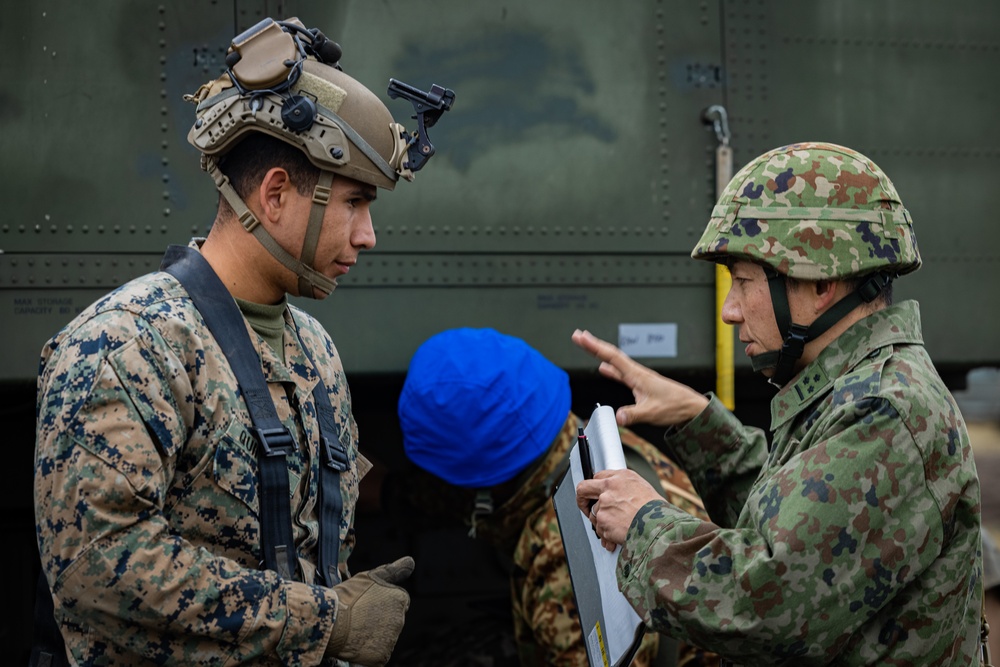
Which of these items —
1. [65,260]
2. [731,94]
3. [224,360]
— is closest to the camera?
[224,360]

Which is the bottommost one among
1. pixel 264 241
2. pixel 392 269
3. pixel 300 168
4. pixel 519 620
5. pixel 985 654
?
Answer: pixel 519 620

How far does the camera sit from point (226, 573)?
6.17 feet

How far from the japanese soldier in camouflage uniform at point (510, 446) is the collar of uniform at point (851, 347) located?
1278mm

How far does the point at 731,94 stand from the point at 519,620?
237 cm

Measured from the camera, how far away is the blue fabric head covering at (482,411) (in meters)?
3.46

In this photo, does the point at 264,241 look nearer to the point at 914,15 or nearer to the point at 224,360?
the point at 224,360

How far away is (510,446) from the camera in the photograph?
345 cm

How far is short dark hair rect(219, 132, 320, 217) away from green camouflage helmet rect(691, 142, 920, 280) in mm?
832

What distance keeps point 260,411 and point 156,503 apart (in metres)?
0.27

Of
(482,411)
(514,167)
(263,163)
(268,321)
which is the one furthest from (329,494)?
(514,167)

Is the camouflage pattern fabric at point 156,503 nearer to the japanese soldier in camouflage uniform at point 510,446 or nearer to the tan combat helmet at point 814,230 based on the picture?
the tan combat helmet at point 814,230

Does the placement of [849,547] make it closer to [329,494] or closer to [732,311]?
[732,311]

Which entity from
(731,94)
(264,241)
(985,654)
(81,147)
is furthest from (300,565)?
(731,94)

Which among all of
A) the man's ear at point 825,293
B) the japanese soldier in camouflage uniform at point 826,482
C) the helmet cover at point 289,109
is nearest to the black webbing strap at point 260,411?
the helmet cover at point 289,109
